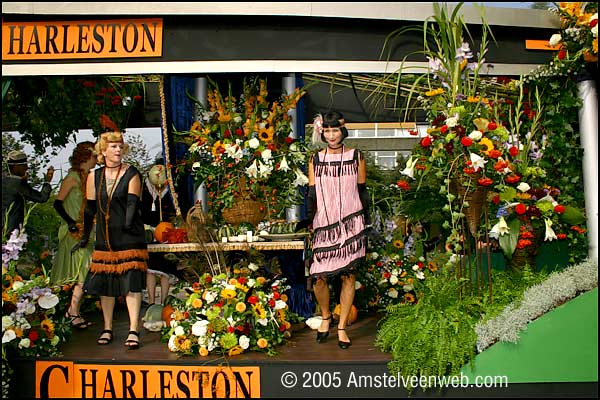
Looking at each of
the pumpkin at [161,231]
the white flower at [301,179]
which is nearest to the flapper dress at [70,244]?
the pumpkin at [161,231]

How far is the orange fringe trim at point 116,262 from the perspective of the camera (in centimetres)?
494

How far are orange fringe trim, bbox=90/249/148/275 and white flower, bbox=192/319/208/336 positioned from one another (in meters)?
0.70

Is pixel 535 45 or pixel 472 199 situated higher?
pixel 535 45

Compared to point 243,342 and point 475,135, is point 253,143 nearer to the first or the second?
point 243,342

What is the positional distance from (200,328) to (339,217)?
130 cm

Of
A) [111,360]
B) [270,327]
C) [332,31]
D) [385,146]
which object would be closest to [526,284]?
[270,327]

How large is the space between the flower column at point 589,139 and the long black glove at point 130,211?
11.4 feet

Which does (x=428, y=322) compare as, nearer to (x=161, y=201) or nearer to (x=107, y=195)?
(x=107, y=195)

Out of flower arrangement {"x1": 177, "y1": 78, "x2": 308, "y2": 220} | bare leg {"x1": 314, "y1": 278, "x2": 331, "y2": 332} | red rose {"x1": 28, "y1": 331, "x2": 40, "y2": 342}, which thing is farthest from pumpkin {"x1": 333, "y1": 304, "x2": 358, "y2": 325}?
red rose {"x1": 28, "y1": 331, "x2": 40, "y2": 342}

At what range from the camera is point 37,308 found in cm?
494

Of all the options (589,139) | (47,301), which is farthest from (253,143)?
(589,139)

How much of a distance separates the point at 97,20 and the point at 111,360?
8.72ft

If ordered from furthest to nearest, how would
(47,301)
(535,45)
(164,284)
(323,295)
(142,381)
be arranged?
1. (164,284)
2. (535,45)
3. (323,295)
4. (47,301)
5. (142,381)

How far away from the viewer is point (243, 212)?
19.7 ft
